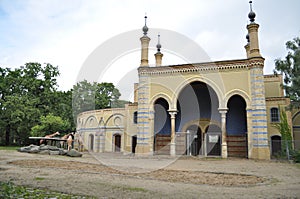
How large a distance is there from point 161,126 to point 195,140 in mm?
3372

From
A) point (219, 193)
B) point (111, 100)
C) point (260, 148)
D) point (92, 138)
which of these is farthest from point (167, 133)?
point (111, 100)

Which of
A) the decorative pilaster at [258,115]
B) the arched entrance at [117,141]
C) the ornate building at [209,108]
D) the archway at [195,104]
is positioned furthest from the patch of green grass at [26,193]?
the arched entrance at [117,141]

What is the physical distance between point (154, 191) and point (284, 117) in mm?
16428

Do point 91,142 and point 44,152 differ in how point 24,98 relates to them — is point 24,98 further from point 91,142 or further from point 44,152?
point 44,152

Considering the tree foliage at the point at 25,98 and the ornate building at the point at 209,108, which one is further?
the tree foliage at the point at 25,98

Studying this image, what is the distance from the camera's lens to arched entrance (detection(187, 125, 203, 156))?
71.9ft

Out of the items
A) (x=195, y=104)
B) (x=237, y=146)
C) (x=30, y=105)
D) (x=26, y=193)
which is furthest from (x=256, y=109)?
Result: (x=30, y=105)

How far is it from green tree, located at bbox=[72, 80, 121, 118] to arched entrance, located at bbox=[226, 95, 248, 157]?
25.6 meters

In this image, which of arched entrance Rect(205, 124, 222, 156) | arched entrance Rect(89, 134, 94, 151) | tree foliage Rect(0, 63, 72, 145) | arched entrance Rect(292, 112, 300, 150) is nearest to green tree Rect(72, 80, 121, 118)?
tree foliage Rect(0, 63, 72, 145)

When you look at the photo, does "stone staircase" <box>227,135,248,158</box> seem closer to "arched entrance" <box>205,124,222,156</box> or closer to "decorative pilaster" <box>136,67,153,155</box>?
"arched entrance" <box>205,124,222,156</box>

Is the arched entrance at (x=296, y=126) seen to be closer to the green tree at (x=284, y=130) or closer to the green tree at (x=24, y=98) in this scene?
the green tree at (x=284, y=130)

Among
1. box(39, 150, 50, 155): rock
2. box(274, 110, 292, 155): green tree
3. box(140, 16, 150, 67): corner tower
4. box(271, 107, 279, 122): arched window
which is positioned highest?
box(140, 16, 150, 67): corner tower

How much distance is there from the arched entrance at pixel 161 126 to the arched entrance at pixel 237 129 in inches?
209

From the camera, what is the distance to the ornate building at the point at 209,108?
18438 mm
